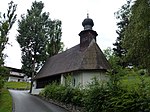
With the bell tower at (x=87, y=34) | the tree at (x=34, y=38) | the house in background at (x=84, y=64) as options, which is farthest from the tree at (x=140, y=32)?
the tree at (x=34, y=38)

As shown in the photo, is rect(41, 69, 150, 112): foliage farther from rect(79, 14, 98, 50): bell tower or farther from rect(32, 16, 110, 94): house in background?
rect(79, 14, 98, 50): bell tower

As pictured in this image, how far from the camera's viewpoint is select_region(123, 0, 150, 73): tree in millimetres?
21844

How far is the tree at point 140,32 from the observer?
21.8 meters

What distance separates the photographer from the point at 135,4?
23.4 metres

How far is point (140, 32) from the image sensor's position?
22422 mm

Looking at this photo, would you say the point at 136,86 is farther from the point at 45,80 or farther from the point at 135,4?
the point at 45,80

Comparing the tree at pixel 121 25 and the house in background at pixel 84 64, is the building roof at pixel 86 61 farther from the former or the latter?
the tree at pixel 121 25

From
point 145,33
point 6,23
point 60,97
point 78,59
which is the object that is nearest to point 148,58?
point 145,33

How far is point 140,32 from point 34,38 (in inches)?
839

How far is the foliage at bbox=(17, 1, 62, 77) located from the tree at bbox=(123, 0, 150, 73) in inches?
718

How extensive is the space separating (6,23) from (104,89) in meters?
14.1

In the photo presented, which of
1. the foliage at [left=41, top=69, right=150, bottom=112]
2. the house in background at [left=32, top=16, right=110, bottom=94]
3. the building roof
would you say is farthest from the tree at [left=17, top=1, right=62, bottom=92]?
the foliage at [left=41, top=69, right=150, bottom=112]

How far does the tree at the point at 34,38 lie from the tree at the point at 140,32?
1823cm

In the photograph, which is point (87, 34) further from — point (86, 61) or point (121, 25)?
point (121, 25)
